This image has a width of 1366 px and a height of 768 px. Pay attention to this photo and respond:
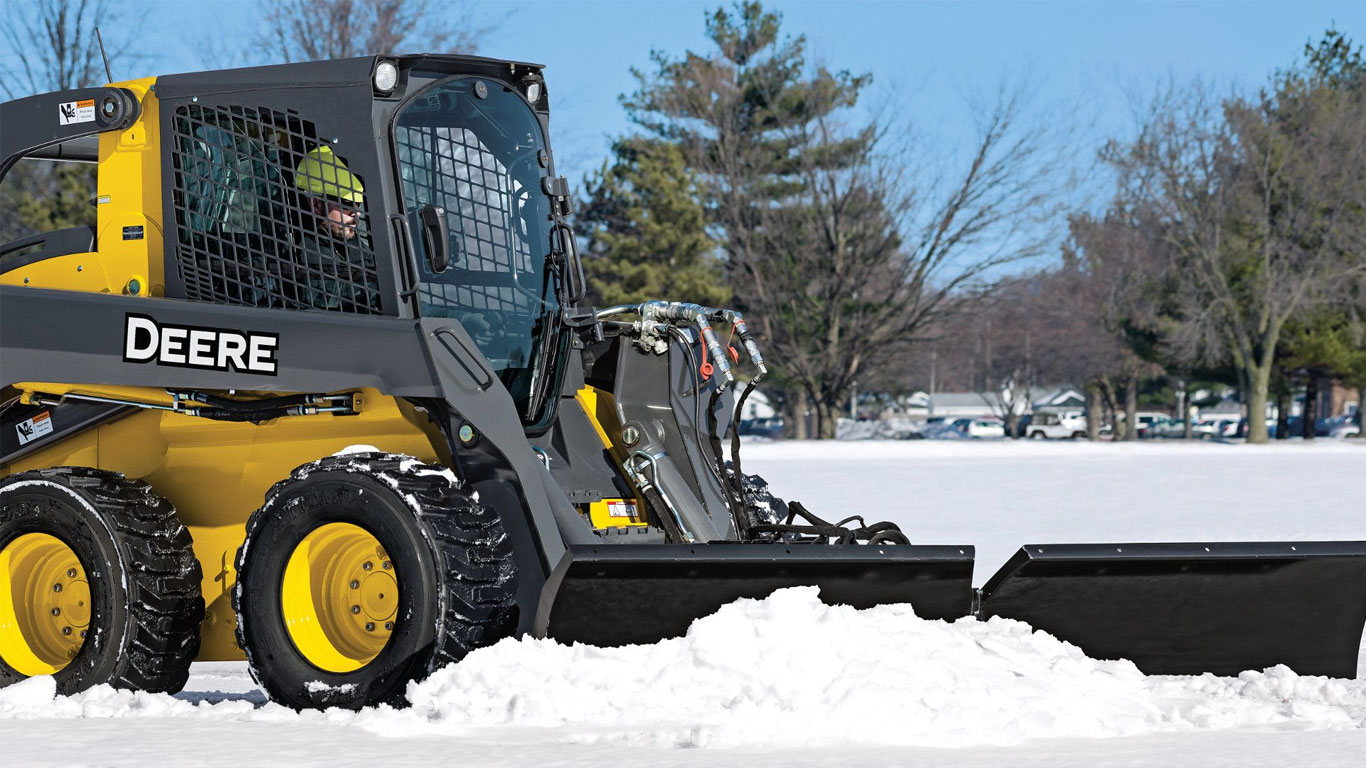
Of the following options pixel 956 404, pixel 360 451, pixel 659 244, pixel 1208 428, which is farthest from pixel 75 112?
pixel 956 404

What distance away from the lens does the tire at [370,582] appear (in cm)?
530

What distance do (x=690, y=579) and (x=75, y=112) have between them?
10.9 feet

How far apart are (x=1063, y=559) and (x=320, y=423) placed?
2.88 m

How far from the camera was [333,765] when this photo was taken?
180 inches

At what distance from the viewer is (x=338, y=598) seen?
5.69 meters

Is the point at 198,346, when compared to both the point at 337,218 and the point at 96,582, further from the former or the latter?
the point at 96,582

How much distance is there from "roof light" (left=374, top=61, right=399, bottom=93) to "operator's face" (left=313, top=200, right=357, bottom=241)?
48 cm

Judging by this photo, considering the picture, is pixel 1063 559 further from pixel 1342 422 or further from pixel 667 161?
pixel 1342 422

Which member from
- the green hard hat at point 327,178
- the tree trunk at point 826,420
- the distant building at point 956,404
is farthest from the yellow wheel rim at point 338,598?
the distant building at point 956,404

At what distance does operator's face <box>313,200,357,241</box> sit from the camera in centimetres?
599

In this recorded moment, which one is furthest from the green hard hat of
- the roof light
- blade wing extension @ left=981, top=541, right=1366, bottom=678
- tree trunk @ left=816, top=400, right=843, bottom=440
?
tree trunk @ left=816, top=400, right=843, bottom=440

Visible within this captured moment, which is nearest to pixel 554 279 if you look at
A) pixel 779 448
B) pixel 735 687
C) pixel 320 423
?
pixel 320 423

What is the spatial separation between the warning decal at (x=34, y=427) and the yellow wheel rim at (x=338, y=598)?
172 centimetres

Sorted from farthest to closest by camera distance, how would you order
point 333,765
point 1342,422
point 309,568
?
point 1342,422 → point 309,568 → point 333,765
